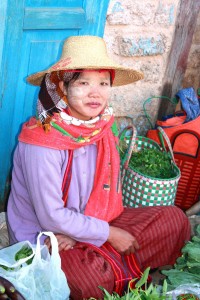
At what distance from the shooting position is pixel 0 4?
2854mm

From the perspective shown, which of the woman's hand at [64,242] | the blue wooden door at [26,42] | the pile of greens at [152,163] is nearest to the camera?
the woman's hand at [64,242]

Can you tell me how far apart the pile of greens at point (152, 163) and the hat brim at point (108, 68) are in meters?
0.79

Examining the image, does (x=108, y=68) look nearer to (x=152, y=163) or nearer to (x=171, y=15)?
(x=152, y=163)

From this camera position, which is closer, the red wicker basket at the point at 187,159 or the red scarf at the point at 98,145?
the red scarf at the point at 98,145

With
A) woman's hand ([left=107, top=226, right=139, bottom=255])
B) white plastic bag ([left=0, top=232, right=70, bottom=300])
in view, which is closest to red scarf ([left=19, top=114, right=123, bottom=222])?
woman's hand ([left=107, top=226, right=139, bottom=255])

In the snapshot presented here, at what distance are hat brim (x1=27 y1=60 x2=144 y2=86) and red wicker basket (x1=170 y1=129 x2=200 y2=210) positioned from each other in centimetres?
Answer: 116

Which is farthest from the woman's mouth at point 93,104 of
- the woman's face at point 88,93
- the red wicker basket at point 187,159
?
the red wicker basket at point 187,159

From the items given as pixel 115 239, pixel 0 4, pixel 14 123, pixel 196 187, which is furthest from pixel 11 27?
pixel 196 187

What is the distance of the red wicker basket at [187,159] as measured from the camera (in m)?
4.00

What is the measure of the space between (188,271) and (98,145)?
0.87 m

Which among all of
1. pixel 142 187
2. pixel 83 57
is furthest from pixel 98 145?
pixel 142 187

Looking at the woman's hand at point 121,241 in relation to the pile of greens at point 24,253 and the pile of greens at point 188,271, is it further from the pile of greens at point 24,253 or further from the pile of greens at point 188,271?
the pile of greens at point 24,253

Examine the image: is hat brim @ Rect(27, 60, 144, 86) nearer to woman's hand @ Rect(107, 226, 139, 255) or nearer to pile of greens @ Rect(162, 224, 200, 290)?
woman's hand @ Rect(107, 226, 139, 255)

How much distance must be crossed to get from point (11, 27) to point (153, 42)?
1.38 metres
